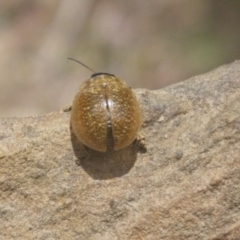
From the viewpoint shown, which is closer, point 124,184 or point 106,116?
point 106,116

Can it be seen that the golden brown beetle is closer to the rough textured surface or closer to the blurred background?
the rough textured surface

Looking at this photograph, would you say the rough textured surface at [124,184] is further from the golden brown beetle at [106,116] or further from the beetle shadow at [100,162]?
the golden brown beetle at [106,116]

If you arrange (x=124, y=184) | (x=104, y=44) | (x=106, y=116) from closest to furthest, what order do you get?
(x=106, y=116) < (x=124, y=184) < (x=104, y=44)

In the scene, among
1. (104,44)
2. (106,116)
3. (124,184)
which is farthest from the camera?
(104,44)

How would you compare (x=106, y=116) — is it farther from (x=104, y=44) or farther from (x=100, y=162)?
(x=104, y=44)

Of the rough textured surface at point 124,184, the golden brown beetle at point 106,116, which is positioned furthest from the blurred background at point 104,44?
the golden brown beetle at point 106,116

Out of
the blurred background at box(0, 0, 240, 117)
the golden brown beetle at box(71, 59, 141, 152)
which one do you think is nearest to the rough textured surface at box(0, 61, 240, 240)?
the golden brown beetle at box(71, 59, 141, 152)

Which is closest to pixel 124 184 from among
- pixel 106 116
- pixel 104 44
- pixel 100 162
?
pixel 100 162
